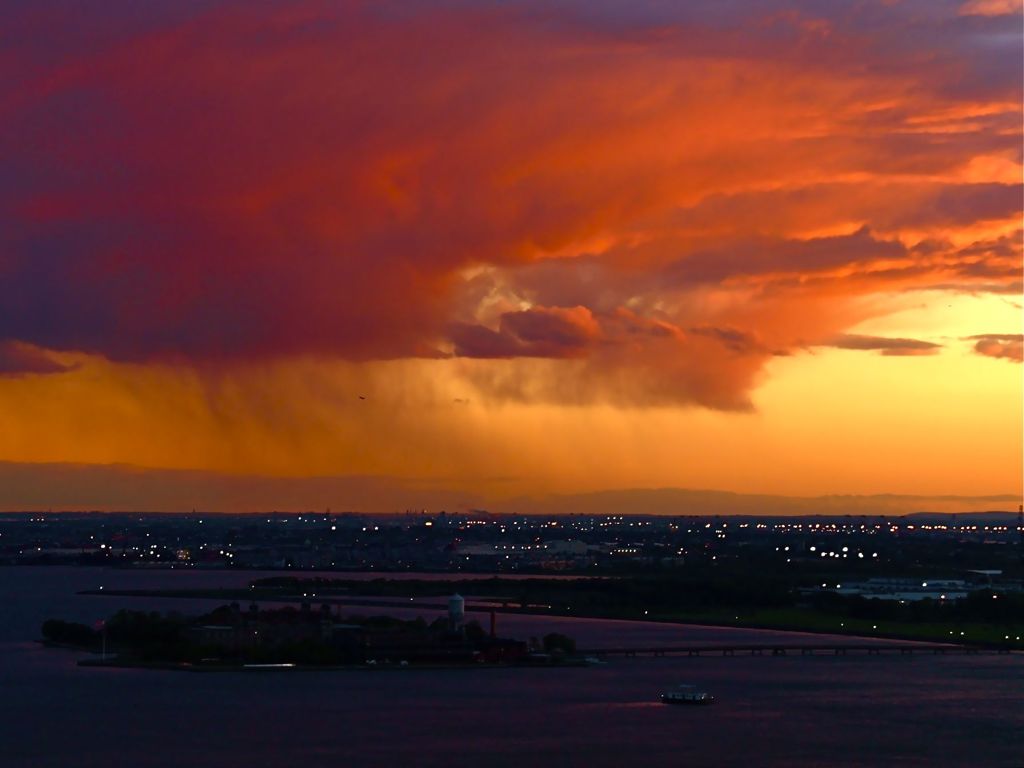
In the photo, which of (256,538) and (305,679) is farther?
(256,538)

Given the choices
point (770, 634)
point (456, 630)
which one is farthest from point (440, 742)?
point (770, 634)

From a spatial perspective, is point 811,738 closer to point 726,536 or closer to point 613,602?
point 613,602

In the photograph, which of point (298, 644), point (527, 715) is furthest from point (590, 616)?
point (527, 715)

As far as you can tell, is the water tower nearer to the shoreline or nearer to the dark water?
the dark water

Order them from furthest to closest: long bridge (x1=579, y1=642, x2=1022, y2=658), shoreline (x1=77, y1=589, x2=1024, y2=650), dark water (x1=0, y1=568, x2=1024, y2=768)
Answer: shoreline (x1=77, y1=589, x2=1024, y2=650), long bridge (x1=579, y1=642, x2=1022, y2=658), dark water (x1=0, y1=568, x2=1024, y2=768)

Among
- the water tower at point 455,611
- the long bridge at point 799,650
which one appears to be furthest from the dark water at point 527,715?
the water tower at point 455,611

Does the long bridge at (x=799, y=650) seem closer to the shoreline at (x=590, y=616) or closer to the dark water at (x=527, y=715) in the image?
the shoreline at (x=590, y=616)

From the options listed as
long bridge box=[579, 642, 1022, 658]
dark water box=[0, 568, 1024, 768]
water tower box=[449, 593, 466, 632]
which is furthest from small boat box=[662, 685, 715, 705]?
water tower box=[449, 593, 466, 632]
